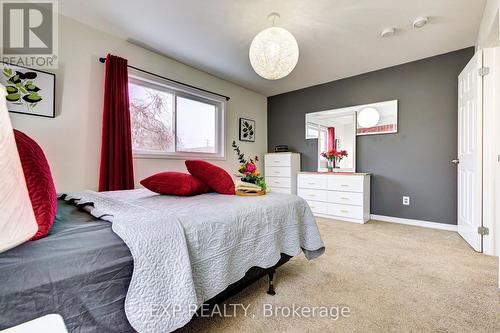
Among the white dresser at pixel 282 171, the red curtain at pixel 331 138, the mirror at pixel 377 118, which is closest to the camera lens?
the mirror at pixel 377 118

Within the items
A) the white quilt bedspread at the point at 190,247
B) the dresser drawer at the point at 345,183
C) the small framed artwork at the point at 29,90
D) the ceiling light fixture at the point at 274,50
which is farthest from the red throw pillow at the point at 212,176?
the dresser drawer at the point at 345,183

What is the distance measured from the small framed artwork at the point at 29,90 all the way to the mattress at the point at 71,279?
6.53ft

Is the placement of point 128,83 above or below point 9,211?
above

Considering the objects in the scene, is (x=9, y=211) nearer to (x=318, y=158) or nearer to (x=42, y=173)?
(x=42, y=173)

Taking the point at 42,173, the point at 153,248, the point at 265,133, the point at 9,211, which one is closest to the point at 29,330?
the point at 9,211

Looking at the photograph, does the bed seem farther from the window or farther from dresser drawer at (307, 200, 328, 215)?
dresser drawer at (307, 200, 328, 215)

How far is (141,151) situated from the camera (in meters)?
2.93

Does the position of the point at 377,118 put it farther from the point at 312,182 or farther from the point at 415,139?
the point at 312,182

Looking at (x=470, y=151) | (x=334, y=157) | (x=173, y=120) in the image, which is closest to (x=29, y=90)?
(x=173, y=120)

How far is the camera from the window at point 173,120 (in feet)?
9.64

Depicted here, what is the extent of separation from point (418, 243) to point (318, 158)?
2.10m

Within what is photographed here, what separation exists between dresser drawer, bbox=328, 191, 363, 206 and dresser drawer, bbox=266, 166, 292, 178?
0.89 meters

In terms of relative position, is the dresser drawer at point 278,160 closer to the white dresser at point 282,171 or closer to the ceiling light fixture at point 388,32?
the white dresser at point 282,171

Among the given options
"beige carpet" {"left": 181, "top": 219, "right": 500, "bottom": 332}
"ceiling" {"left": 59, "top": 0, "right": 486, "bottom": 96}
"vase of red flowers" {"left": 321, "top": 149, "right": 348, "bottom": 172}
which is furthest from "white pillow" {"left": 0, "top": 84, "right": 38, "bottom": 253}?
"vase of red flowers" {"left": 321, "top": 149, "right": 348, "bottom": 172}
